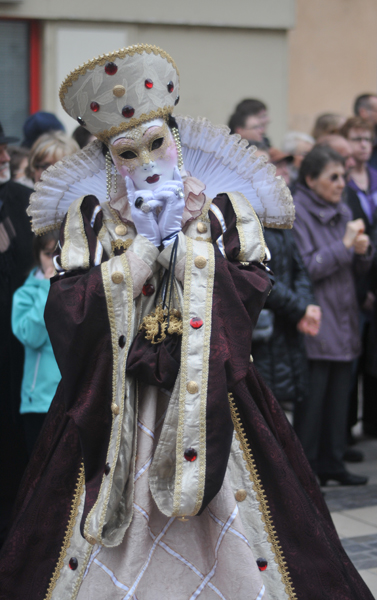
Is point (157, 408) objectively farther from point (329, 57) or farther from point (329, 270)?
point (329, 57)

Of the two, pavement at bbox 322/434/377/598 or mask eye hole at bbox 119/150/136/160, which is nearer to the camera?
mask eye hole at bbox 119/150/136/160

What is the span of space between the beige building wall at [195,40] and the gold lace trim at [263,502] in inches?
193

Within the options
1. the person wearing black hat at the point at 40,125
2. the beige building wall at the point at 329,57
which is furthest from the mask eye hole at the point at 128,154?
the beige building wall at the point at 329,57

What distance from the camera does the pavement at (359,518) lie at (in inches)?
129

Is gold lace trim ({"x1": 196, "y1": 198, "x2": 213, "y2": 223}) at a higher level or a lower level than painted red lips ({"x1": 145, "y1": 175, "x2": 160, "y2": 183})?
lower

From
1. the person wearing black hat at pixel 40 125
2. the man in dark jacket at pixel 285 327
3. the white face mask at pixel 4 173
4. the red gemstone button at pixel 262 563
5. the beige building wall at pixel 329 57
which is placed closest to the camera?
the red gemstone button at pixel 262 563

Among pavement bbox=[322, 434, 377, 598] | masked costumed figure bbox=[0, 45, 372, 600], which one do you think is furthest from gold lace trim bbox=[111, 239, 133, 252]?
pavement bbox=[322, 434, 377, 598]

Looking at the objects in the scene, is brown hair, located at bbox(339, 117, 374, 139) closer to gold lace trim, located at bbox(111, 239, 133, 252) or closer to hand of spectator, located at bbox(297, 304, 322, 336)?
hand of spectator, located at bbox(297, 304, 322, 336)

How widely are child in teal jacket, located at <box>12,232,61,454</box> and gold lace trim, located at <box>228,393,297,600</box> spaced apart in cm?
112

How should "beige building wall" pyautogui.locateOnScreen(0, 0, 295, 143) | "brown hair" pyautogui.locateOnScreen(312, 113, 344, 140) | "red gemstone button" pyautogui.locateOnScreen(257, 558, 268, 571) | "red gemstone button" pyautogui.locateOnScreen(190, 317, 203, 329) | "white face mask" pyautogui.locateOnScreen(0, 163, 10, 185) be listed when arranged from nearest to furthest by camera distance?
"red gemstone button" pyautogui.locateOnScreen(190, 317, 203, 329)
"red gemstone button" pyautogui.locateOnScreen(257, 558, 268, 571)
"white face mask" pyautogui.locateOnScreen(0, 163, 10, 185)
"brown hair" pyautogui.locateOnScreen(312, 113, 344, 140)
"beige building wall" pyautogui.locateOnScreen(0, 0, 295, 143)

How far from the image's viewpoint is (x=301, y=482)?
262cm

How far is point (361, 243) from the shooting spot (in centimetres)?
423

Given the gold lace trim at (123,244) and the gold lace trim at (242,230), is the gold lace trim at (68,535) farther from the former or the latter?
the gold lace trim at (242,230)

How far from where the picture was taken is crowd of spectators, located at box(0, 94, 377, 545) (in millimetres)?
3412
